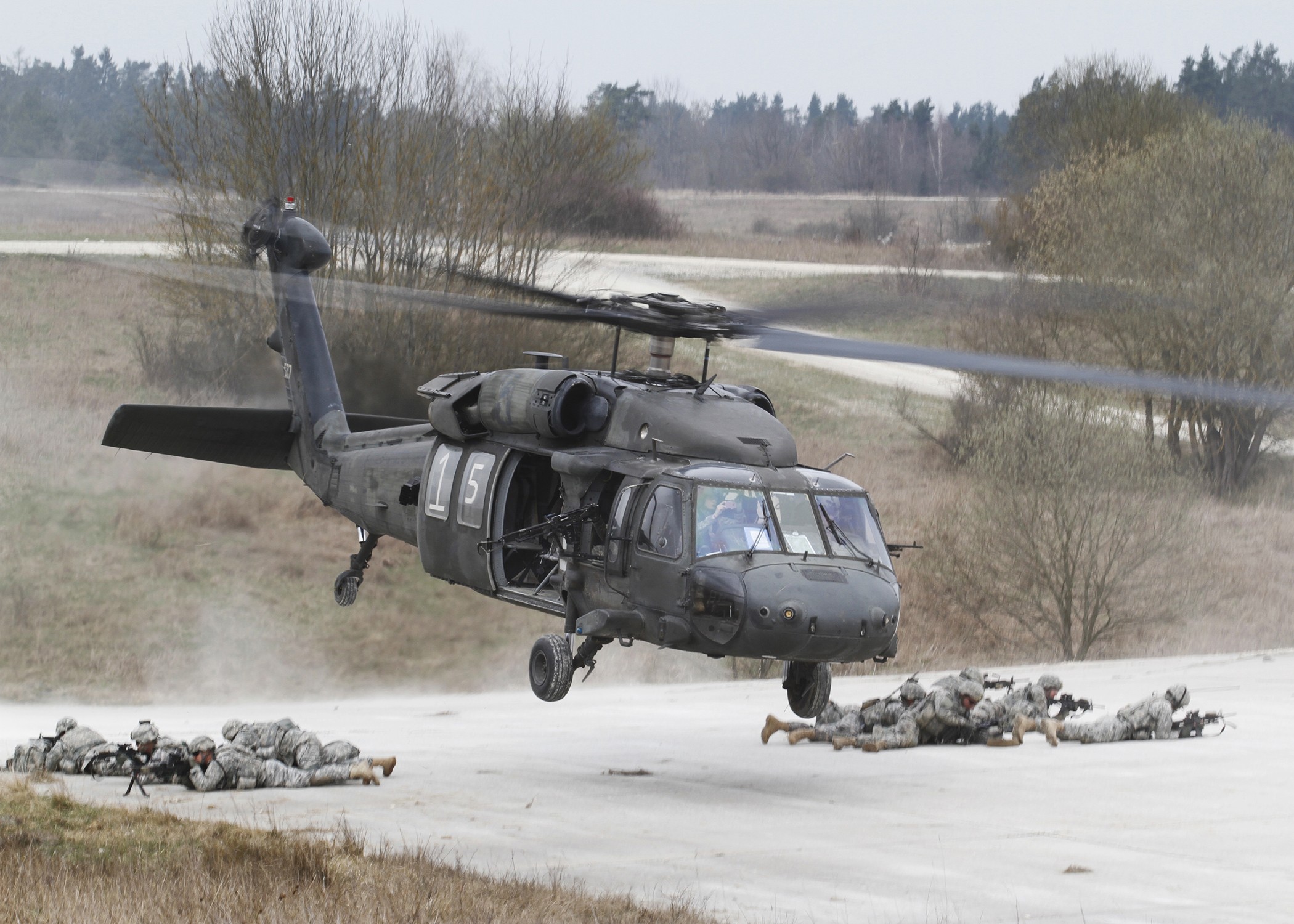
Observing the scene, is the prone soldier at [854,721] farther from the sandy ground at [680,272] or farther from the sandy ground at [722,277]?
the sandy ground at [722,277]

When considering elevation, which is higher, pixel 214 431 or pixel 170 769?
pixel 214 431

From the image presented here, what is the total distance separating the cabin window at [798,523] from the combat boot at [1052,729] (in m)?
6.08

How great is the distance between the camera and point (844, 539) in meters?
11.4

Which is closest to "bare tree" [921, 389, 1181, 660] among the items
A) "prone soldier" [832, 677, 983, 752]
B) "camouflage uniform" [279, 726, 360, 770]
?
"prone soldier" [832, 677, 983, 752]

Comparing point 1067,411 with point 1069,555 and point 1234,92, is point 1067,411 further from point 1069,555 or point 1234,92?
point 1234,92

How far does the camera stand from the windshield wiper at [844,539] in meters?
11.3

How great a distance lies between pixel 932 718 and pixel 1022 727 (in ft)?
3.38

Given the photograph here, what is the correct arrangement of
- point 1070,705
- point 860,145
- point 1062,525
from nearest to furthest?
1. point 1070,705
2. point 1062,525
3. point 860,145

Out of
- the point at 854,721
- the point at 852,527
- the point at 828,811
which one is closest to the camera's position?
the point at 852,527

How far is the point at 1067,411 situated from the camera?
86.7ft

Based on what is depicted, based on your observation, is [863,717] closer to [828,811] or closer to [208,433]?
[828,811]

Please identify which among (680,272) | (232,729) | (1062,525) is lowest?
(232,729)

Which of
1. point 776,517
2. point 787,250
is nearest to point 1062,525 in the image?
point 776,517

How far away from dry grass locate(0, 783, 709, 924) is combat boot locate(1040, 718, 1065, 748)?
7.85 meters
